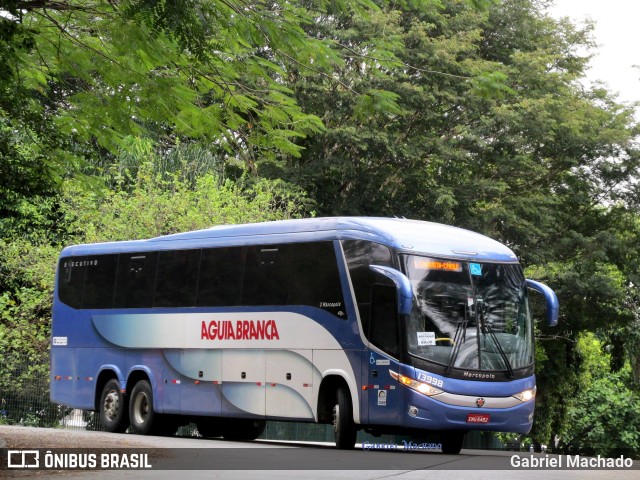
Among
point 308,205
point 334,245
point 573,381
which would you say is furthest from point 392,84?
point 334,245

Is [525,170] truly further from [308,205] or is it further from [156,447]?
[156,447]

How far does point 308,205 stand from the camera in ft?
131

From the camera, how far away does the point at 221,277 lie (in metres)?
22.4

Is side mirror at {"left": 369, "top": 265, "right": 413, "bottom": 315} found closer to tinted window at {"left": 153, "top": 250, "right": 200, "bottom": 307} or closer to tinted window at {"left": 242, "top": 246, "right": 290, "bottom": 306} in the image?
tinted window at {"left": 242, "top": 246, "right": 290, "bottom": 306}

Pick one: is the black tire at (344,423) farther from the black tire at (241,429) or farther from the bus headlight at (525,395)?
the black tire at (241,429)

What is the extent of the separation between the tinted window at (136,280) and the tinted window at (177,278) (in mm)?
221

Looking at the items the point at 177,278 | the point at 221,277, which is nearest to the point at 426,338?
the point at 221,277

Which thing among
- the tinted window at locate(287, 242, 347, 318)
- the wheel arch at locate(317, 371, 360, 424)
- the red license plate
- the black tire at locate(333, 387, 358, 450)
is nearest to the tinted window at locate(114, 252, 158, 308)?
the tinted window at locate(287, 242, 347, 318)

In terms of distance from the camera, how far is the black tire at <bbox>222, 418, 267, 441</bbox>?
966 inches

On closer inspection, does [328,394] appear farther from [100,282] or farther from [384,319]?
[100,282]

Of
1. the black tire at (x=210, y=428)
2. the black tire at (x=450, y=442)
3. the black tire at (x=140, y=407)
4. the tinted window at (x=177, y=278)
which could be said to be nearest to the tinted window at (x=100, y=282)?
the tinted window at (x=177, y=278)

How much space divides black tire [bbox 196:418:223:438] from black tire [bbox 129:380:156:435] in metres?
1.04

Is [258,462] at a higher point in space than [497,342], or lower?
lower

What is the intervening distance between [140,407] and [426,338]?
24.2 ft
